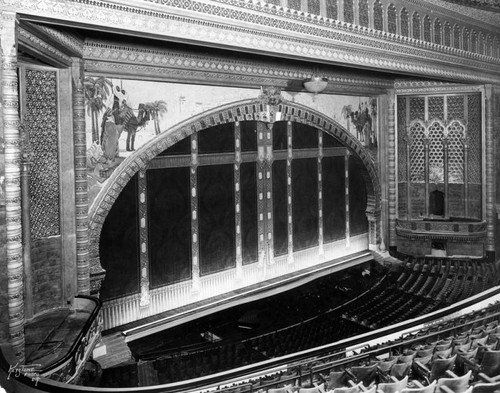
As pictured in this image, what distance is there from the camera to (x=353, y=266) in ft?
44.0

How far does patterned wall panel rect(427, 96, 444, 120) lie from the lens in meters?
13.9

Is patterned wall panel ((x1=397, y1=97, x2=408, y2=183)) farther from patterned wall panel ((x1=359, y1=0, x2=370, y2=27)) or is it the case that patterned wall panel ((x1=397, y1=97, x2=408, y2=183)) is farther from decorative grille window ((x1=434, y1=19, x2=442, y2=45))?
patterned wall panel ((x1=359, y1=0, x2=370, y2=27))

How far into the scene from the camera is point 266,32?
24.3 ft

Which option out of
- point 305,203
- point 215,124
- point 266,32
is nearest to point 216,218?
point 215,124

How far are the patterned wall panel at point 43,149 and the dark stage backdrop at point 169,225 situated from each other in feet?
8.09

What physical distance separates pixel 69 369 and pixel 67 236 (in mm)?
2275

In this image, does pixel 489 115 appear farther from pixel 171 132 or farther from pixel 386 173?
pixel 171 132

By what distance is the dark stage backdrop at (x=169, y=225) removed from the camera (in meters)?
9.37

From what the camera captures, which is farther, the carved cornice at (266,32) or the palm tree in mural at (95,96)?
the palm tree in mural at (95,96)

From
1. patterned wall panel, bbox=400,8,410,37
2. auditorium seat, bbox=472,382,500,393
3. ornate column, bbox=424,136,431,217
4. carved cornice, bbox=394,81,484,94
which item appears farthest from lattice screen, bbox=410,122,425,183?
auditorium seat, bbox=472,382,500,393

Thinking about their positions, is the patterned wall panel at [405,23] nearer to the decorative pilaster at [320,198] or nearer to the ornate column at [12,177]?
the decorative pilaster at [320,198]

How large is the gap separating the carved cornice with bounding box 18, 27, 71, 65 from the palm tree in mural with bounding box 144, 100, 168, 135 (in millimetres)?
1892

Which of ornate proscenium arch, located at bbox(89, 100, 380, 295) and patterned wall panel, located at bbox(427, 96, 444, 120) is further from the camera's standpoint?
patterned wall panel, located at bbox(427, 96, 444, 120)
